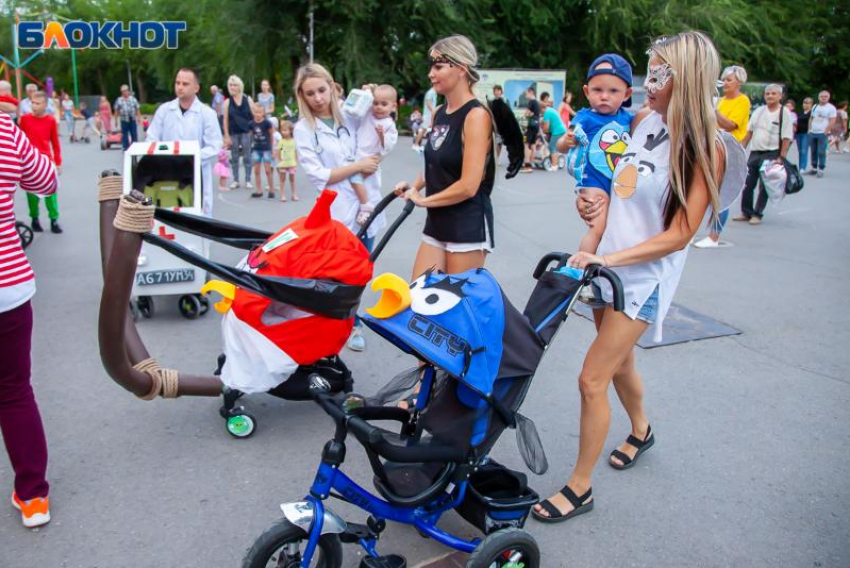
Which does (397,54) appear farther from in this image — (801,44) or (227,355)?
(227,355)

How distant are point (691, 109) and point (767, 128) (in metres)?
7.46

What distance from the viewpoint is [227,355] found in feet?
12.4

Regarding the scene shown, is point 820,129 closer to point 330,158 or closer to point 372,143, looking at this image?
point 372,143

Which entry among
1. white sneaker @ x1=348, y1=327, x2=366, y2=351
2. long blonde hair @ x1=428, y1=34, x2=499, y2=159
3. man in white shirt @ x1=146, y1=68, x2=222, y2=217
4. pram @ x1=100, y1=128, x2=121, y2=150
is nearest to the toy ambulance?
man in white shirt @ x1=146, y1=68, x2=222, y2=217

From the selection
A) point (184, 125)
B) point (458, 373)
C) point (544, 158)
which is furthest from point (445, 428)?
point (544, 158)

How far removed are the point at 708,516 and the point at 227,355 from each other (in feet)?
8.20

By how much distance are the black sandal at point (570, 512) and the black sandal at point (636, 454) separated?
452 millimetres

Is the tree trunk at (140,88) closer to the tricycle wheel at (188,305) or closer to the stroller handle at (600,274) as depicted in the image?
the tricycle wheel at (188,305)

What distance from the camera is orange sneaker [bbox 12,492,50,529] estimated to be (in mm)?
3107

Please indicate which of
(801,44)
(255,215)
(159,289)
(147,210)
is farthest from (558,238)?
(801,44)

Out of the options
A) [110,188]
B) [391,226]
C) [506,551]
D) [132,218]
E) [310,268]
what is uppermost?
[110,188]

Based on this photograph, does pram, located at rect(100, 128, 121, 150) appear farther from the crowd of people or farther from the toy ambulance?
the crowd of people

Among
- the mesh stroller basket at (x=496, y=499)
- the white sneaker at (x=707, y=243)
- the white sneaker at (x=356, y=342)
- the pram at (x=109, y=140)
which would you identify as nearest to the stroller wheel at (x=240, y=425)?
the white sneaker at (x=356, y=342)

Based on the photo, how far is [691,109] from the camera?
2799 millimetres
